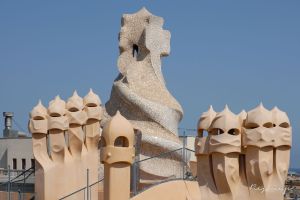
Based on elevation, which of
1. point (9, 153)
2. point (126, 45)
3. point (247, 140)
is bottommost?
point (9, 153)

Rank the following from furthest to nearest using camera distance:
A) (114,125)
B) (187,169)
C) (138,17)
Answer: (138,17), (187,169), (114,125)

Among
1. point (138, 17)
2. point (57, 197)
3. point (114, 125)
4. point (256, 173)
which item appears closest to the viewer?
point (256, 173)

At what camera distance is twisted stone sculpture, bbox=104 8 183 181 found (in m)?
16.5

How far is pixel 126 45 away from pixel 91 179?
4.32 m

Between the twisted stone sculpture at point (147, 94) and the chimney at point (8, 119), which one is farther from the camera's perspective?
the chimney at point (8, 119)

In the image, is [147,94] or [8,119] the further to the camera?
[8,119]

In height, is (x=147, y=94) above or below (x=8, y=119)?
above

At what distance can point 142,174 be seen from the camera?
1639cm

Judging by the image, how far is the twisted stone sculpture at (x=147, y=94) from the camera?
54.1 ft

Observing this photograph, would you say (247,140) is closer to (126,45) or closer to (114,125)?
(114,125)

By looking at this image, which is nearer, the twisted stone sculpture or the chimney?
the twisted stone sculpture

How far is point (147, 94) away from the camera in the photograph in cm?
1731

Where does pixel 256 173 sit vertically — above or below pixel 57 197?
above

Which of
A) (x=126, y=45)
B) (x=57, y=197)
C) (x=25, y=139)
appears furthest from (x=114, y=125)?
(x=25, y=139)
